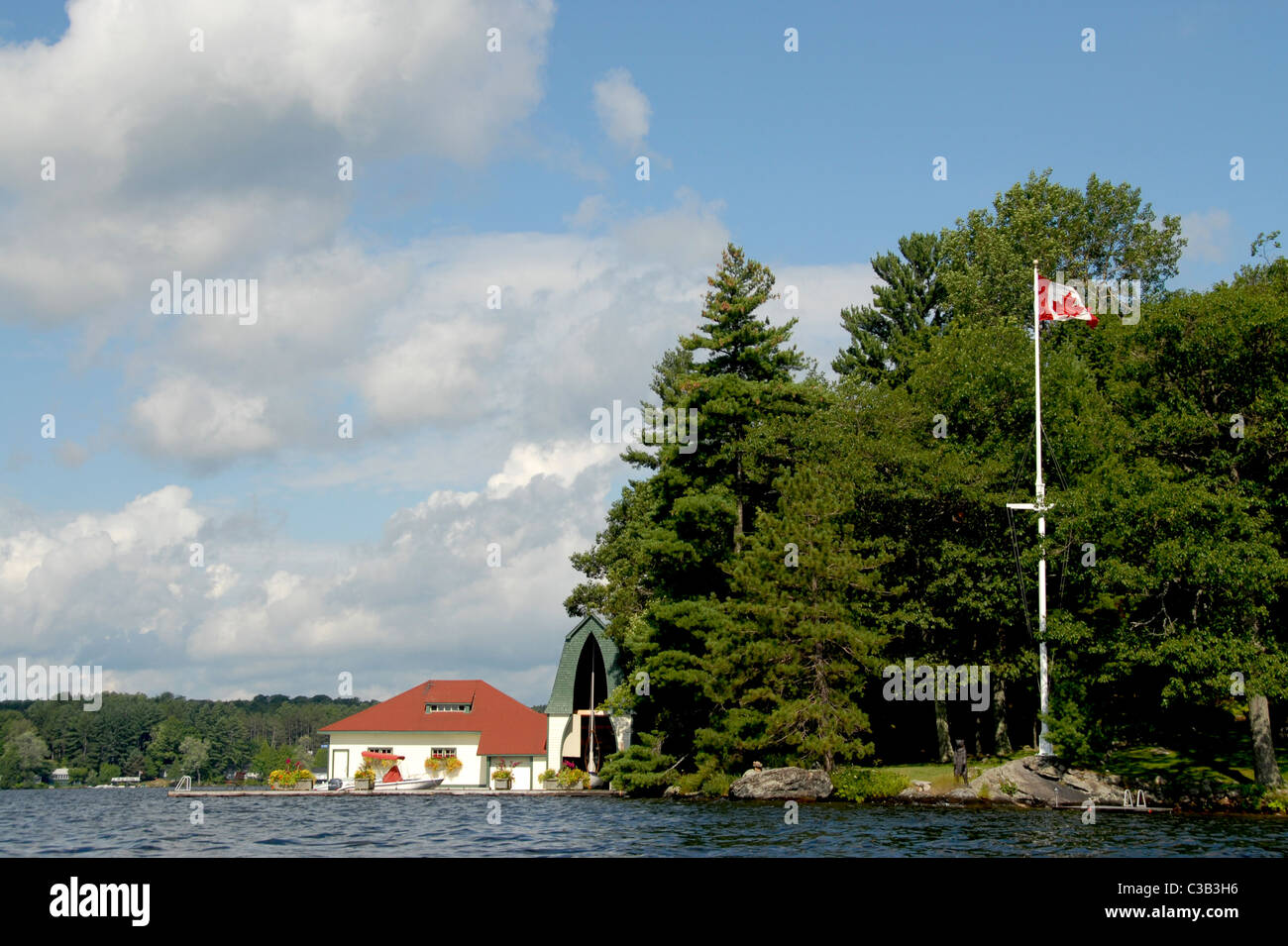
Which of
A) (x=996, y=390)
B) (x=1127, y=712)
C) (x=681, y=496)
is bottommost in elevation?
(x=1127, y=712)

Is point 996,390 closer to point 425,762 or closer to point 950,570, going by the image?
point 950,570

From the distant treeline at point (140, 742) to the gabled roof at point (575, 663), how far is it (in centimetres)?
6529

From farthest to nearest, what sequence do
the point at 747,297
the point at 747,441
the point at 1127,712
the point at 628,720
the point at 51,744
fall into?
the point at 51,744, the point at 628,720, the point at 747,297, the point at 747,441, the point at 1127,712

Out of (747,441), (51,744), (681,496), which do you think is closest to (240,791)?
(681,496)

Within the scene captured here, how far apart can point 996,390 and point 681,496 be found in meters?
14.7

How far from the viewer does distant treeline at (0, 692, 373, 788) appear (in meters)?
128

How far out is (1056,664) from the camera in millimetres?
40875

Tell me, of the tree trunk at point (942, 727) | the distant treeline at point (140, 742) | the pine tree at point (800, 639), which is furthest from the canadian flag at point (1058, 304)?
the distant treeline at point (140, 742)

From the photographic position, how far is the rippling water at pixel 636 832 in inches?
813

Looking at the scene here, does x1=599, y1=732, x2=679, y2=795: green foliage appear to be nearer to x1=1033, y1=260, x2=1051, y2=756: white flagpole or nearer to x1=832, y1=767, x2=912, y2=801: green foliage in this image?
x1=832, y1=767, x2=912, y2=801: green foliage

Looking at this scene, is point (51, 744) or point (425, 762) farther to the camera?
point (51, 744)

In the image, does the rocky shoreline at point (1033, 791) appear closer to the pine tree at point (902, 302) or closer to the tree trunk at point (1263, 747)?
the tree trunk at point (1263, 747)

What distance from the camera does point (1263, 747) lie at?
34.3 metres
